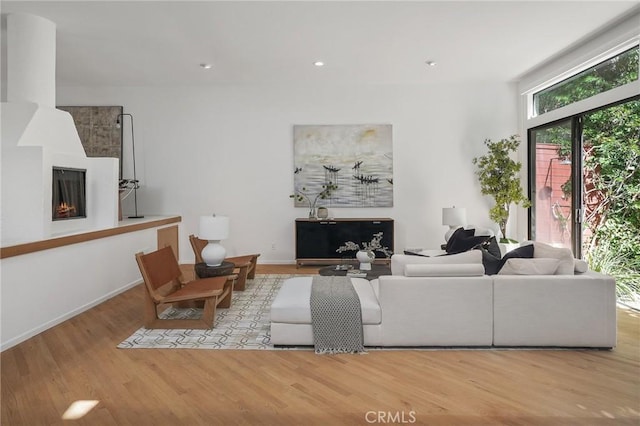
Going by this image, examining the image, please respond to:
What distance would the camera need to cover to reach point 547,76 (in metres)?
5.59

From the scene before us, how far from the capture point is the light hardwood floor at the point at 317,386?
2.08 m

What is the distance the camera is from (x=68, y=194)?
14.3 ft

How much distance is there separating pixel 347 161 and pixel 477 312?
400 centimetres

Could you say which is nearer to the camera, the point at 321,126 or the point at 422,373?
the point at 422,373

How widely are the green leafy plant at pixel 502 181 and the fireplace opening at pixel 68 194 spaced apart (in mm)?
5810

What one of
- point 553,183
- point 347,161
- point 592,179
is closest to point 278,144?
point 347,161

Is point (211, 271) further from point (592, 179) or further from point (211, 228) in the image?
point (592, 179)

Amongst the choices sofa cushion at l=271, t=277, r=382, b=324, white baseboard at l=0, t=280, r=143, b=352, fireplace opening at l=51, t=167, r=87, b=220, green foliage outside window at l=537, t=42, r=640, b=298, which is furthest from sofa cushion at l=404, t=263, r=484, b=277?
fireplace opening at l=51, t=167, r=87, b=220

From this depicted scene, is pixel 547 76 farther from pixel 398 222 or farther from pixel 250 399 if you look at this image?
pixel 250 399

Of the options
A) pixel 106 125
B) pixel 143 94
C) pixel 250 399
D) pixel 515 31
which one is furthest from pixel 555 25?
pixel 106 125

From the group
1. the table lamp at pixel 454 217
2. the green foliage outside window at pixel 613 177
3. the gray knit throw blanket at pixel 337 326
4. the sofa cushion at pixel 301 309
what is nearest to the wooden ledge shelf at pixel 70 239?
the sofa cushion at pixel 301 309

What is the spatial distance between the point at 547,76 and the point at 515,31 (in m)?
1.69

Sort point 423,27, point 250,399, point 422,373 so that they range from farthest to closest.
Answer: point 423,27, point 422,373, point 250,399

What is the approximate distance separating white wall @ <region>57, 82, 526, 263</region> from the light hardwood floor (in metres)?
3.65
